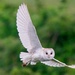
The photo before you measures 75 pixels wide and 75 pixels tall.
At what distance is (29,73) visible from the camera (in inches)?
355

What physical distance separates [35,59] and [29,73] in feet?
15.2

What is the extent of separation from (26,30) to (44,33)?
5417mm

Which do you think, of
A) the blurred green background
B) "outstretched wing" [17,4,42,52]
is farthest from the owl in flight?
the blurred green background

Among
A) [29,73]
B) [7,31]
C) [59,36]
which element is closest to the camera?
[29,73]

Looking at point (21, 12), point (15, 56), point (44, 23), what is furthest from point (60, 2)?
point (21, 12)

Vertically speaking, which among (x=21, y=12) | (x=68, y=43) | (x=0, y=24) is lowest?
Answer: (x=21, y=12)

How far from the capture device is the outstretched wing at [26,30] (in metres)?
4.52

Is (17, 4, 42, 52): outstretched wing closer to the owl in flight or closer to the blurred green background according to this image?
the owl in flight

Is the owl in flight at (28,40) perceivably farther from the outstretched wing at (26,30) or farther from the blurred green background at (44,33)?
the blurred green background at (44,33)

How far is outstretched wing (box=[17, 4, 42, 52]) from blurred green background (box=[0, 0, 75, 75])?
4.31 metres

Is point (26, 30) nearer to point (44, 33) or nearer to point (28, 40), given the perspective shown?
point (28, 40)

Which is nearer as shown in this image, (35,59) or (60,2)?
(35,59)

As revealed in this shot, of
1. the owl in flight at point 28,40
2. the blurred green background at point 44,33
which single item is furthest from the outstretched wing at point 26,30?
the blurred green background at point 44,33

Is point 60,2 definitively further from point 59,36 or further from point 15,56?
point 15,56
